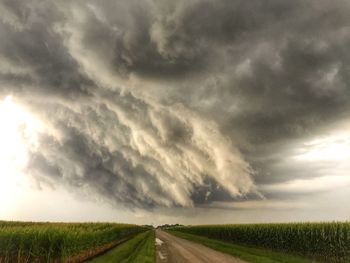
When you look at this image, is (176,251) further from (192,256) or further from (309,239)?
(309,239)

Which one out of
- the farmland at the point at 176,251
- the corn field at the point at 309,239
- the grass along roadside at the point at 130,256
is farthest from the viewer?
the corn field at the point at 309,239

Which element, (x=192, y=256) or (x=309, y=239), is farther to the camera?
(x=309, y=239)

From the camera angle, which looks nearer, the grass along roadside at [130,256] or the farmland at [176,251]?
the farmland at [176,251]

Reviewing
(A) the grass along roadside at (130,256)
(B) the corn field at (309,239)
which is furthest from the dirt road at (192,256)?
(B) the corn field at (309,239)

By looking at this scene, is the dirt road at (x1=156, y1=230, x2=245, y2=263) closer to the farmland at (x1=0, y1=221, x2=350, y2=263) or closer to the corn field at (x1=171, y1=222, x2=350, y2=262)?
the farmland at (x1=0, y1=221, x2=350, y2=263)

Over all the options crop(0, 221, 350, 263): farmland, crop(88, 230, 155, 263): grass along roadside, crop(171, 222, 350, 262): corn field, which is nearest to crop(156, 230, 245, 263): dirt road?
crop(0, 221, 350, 263): farmland

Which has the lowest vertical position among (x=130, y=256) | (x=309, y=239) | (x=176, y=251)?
(x=130, y=256)

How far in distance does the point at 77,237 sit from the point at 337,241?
74.2 feet

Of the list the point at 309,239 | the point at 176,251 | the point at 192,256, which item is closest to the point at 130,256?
the point at 176,251

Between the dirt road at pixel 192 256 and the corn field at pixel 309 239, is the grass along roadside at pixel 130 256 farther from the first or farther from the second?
the corn field at pixel 309 239

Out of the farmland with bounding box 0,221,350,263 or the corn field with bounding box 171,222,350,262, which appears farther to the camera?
the corn field with bounding box 171,222,350,262

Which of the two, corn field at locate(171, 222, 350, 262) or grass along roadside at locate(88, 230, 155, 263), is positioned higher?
corn field at locate(171, 222, 350, 262)

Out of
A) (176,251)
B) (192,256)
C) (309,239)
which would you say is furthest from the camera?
(176,251)

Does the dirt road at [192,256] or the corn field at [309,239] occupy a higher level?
the corn field at [309,239]
